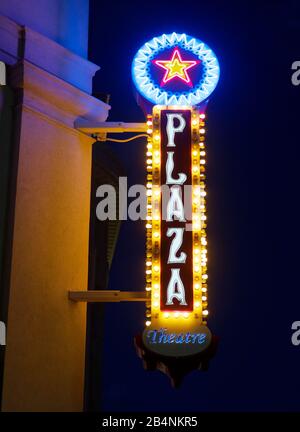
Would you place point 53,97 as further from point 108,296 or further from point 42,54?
point 108,296

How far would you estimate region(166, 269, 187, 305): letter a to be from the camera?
25.1 feet

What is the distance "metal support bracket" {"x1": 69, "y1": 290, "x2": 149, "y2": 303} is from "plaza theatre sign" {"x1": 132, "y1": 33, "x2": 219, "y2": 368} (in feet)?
0.65

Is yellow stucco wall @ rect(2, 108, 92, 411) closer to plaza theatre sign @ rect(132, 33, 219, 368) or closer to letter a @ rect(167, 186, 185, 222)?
plaza theatre sign @ rect(132, 33, 219, 368)

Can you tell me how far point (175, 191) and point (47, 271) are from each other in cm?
214

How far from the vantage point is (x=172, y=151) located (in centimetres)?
835

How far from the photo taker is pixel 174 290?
25.2 feet

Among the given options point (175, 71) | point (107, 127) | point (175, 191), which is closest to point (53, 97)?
point (107, 127)

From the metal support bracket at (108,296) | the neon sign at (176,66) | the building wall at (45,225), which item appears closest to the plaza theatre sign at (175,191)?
the neon sign at (176,66)

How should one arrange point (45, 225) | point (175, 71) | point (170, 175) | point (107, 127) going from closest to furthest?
point (45, 225) < point (170, 175) < point (107, 127) < point (175, 71)

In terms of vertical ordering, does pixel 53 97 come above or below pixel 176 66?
below

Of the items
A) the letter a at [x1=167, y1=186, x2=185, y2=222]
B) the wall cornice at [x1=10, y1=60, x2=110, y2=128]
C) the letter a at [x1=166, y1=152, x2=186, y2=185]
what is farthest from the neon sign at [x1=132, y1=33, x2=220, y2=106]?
the letter a at [x1=167, y1=186, x2=185, y2=222]

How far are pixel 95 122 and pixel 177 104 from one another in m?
1.30
